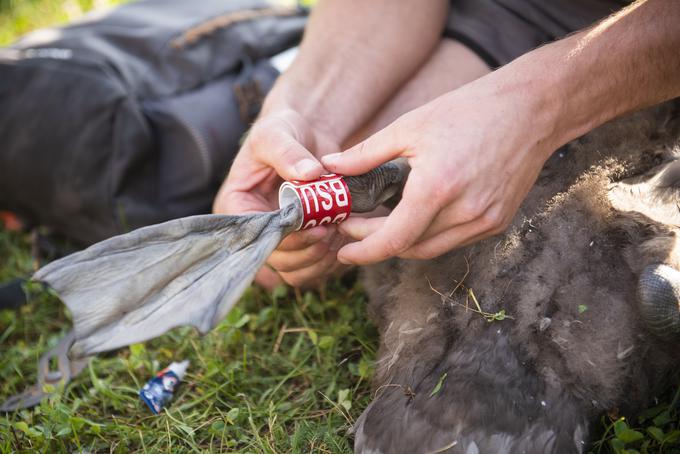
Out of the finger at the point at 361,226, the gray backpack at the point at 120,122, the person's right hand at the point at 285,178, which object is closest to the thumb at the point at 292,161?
the person's right hand at the point at 285,178

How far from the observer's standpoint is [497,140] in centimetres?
117

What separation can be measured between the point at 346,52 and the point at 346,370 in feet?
2.78

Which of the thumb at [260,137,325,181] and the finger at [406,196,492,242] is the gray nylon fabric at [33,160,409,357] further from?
the finger at [406,196,492,242]

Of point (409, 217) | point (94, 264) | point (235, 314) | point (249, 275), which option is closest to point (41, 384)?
point (235, 314)

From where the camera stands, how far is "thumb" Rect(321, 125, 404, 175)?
1.20 m

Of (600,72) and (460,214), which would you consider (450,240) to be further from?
(600,72)

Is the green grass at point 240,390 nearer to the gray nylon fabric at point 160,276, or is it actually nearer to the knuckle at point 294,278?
the knuckle at point 294,278

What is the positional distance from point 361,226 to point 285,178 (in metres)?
0.19

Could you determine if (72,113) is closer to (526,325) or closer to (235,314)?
(235,314)

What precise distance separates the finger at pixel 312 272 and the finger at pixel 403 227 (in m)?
0.26

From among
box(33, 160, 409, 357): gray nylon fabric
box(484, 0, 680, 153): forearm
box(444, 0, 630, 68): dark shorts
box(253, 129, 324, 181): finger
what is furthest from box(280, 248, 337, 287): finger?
box(444, 0, 630, 68): dark shorts

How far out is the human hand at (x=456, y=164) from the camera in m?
1.15

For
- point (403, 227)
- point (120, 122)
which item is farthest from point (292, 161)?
point (120, 122)

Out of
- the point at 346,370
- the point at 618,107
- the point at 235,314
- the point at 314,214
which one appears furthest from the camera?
the point at 235,314
